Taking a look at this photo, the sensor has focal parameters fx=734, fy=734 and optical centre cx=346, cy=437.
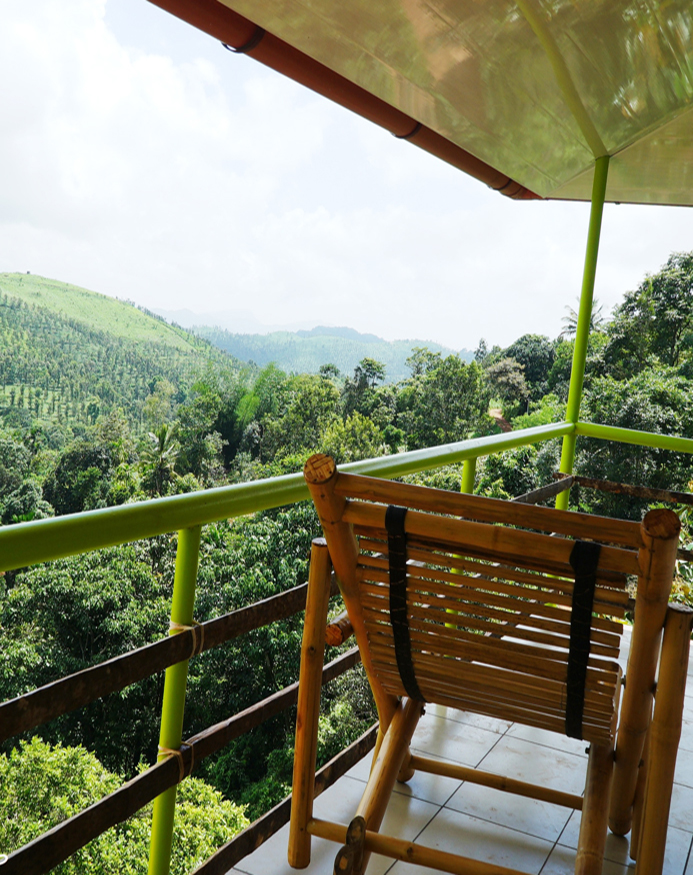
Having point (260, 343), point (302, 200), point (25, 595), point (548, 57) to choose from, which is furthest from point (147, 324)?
point (548, 57)

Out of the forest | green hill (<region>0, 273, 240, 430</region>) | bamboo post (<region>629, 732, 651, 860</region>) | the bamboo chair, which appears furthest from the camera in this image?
green hill (<region>0, 273, 240, 430</region>)

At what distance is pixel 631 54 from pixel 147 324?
5010cm

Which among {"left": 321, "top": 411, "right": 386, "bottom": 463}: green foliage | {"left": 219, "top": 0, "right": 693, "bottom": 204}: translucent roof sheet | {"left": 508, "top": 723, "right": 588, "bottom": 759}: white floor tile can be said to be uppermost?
{"left": 219, "top": 0, "right": 693, "bottom": 204}: translucent roof sheet

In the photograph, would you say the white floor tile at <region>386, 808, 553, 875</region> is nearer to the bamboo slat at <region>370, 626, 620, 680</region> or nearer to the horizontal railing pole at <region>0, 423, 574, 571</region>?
the bamboo slat at <region>370, 626, 620, 680</region>

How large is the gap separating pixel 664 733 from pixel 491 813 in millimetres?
718

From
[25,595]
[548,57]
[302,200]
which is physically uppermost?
[302,200]

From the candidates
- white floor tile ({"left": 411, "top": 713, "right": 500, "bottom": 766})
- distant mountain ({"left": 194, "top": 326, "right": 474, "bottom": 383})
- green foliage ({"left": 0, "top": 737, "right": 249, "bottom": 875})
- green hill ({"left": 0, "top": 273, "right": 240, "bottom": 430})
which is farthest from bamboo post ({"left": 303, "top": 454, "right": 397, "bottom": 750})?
distant mountain ({"left": 194, "top": 326, "right": 474, "bottom": 383})

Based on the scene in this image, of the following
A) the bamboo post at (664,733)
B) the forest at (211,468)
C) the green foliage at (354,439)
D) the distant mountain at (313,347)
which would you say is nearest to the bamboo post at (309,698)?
the bamboo post at (664,733)

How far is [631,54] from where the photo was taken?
2.12 metres

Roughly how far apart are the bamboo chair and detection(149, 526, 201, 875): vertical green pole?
0.19 m

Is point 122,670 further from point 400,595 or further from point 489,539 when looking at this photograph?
point 489,539

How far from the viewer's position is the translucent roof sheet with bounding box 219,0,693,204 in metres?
1.84

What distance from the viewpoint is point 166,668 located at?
3.66 ft

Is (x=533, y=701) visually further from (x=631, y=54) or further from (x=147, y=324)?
(x=147, y=324)
